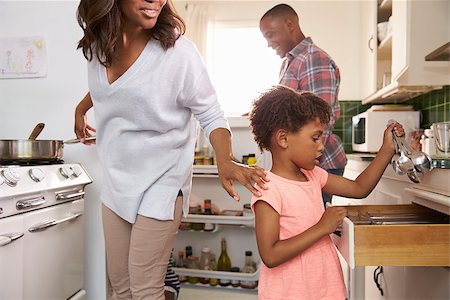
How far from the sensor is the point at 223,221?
8.13 ft

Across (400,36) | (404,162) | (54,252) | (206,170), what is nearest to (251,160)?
(206,170)

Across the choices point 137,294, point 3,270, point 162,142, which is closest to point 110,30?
point 162,142

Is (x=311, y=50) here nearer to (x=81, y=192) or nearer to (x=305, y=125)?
(x=305, y=125)

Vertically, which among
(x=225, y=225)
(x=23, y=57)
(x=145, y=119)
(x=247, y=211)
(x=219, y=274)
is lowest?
(x=219, y=274)

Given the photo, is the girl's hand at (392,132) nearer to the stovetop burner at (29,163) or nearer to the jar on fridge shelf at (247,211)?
the stovetop burner at (29,163)

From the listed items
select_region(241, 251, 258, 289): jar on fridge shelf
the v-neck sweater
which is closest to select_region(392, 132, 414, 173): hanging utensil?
the v-neck sweater

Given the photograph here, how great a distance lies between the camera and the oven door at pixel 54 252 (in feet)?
4.50

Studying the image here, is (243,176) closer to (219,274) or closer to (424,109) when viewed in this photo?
(219,274)

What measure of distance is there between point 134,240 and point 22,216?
477 millimetres

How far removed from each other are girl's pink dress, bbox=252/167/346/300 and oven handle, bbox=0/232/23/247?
2.45 feet

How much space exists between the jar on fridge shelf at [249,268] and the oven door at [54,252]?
1.07m

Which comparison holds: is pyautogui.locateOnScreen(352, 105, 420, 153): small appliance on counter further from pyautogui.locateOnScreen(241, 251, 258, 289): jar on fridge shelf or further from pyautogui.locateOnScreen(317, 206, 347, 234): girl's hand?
pyautogui.locateOnScreen(317, 206, 347, 234): girl's hand

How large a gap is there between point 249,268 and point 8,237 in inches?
60.1

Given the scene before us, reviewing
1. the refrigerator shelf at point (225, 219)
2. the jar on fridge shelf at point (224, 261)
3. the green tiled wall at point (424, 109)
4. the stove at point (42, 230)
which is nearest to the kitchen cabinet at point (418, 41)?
the green tiled wall at point (424, 109)
